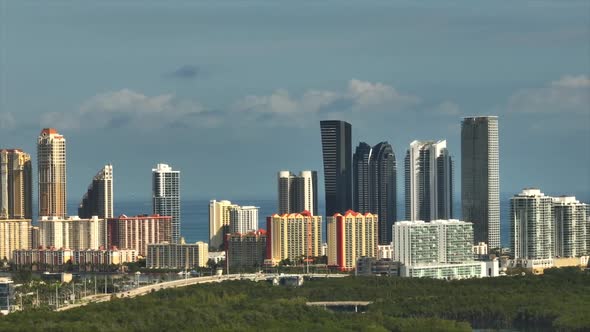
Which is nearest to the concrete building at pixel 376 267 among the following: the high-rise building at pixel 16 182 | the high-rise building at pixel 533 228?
the high-rise building at pixel 533 228

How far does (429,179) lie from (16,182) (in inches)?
827

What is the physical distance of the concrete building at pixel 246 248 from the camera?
66.4 metres

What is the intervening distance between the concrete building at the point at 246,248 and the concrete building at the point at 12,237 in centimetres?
1120

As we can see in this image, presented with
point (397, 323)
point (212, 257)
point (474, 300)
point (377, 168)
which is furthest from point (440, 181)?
point (397, 323)

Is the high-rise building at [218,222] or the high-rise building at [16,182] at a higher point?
the high-rise building at [16,182]

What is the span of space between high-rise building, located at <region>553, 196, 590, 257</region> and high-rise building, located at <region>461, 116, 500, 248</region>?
976 cm

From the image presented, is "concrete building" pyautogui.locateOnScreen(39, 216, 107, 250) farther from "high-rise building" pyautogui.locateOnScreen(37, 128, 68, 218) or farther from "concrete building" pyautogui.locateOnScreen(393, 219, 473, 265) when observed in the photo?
"concrete building" pyautogui.locateOnScreen(393, 219, 473, 265)

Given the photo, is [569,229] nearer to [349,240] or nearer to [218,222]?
[349,240]

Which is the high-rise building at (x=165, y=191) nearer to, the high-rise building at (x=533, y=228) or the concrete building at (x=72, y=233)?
the concrete building at (x=72, y=233)

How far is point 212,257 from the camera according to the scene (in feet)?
227

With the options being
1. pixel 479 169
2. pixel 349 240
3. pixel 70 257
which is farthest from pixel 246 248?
pixel 479 169

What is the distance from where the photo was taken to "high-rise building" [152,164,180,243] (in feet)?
263

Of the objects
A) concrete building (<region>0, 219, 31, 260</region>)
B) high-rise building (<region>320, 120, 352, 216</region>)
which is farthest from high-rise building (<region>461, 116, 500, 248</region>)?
concrete building (<region>0, 219, 31, 260</region>)

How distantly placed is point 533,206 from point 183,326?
96.0 ft
